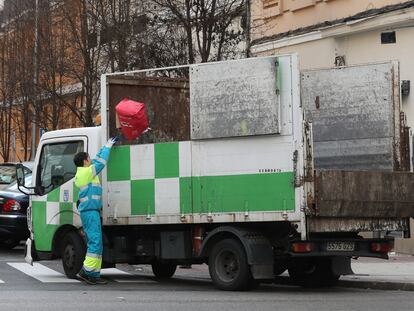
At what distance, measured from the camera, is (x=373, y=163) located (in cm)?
1189

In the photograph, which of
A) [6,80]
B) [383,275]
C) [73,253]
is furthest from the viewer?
[6,80]

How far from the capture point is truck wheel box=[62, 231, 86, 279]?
1209 cm

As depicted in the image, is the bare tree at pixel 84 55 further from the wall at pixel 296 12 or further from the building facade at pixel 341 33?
the building facade at pixel 341 33

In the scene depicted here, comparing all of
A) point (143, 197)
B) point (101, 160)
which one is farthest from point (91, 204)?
point (143, 197)

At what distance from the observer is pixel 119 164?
1174 centimetres

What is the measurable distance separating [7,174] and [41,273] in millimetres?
5645

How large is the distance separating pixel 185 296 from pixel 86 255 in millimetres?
1883

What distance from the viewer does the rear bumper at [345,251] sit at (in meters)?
10.4

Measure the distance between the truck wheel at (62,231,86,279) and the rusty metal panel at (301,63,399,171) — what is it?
3624 mm

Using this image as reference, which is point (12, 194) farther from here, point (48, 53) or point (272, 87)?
point (48, 53)

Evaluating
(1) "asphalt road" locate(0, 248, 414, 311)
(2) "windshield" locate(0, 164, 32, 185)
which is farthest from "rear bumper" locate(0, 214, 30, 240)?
(1) "asphalt road" locate(0, 248, 414, 311)

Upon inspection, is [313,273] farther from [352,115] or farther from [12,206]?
[12,206]

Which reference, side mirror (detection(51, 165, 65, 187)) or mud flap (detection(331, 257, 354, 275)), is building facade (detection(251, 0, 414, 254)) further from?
side mirror (detection(51, 165, 65, 187))

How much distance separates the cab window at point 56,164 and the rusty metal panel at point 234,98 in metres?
2.31
